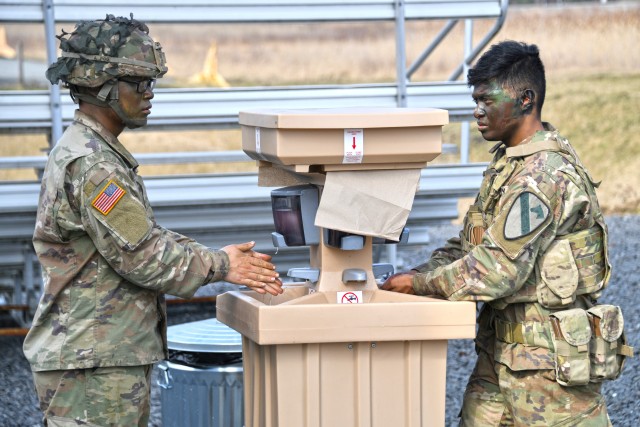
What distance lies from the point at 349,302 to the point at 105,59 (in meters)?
1.23

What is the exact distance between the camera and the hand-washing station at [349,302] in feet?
12.7

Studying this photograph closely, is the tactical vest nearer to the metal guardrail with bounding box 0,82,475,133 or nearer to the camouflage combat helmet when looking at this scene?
the camouflage combat helmet

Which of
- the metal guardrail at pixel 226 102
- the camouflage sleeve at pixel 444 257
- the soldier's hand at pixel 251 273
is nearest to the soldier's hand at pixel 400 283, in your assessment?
the camouflage sleeve at pixel 444 257

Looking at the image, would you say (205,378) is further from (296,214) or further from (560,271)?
(560,271)

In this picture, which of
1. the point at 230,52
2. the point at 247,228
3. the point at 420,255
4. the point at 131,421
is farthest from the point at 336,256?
the point at 230,52

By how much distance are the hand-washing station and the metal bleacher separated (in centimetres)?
257

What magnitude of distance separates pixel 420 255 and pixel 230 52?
58.7ft

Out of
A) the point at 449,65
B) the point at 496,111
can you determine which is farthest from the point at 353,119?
the point at 449,65

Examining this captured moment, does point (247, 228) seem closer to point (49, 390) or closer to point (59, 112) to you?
point (59, 112)

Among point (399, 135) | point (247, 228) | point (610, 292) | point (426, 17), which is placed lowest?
point (610, 292)

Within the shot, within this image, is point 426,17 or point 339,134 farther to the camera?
point 426,17

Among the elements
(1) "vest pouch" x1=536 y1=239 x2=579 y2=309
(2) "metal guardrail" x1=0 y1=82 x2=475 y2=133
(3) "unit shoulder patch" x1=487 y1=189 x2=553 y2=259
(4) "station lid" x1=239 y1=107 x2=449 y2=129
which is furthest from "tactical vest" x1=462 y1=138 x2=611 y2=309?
(2) "metal guardrail" x1=0 y1=82 x2=475 y2=133

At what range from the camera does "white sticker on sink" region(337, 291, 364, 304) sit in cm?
411

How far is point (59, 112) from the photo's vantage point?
654cm
